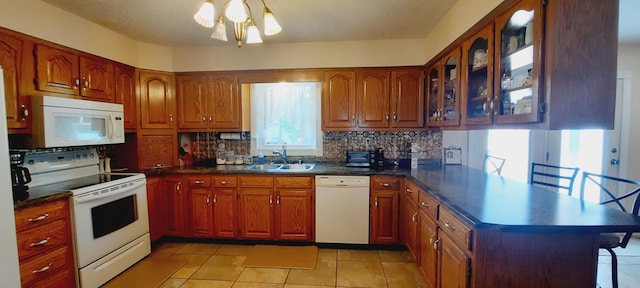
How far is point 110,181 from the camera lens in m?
2.42

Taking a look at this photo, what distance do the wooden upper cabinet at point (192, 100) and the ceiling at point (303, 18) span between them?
0.44m

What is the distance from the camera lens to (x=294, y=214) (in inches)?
116

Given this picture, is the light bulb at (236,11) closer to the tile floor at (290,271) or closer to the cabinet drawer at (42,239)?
the cabinet drawer at (42,239)

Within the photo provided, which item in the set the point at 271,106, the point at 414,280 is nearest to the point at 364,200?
the point at 414,280

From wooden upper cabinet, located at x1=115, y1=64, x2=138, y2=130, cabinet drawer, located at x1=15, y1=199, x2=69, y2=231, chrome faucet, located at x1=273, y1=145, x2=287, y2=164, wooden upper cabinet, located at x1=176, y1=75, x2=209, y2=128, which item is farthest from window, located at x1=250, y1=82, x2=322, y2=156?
cabinet drawer, located at x1=15, y1=199, x2=69, y2=231

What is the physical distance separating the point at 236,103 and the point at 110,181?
4.83 ft

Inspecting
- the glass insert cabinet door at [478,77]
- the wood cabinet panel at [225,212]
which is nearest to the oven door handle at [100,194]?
the wood cabinet panel at [225,212]

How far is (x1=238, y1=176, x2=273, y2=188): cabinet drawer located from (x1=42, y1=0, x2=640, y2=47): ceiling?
158cm

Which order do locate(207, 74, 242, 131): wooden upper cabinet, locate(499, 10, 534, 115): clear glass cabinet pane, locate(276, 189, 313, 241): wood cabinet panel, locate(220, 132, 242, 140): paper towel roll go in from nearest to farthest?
locate(499, 10, 534, 115): clear glass cabinet pane, locate(276, 189, 313, 241): wood cabinet panel, locate(207, 74, 242, 131): wooden upper cabinet, locate(220, 132, 242, 140): paper towel roll

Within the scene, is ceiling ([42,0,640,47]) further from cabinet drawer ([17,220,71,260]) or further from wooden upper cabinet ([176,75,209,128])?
cabinet drawer ([17,220,71,260])

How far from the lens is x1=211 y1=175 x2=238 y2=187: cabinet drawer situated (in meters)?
2.97

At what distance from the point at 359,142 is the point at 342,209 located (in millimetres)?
926

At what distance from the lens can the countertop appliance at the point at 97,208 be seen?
2129 mm

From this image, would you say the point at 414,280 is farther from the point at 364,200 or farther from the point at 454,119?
the point at 454,119
